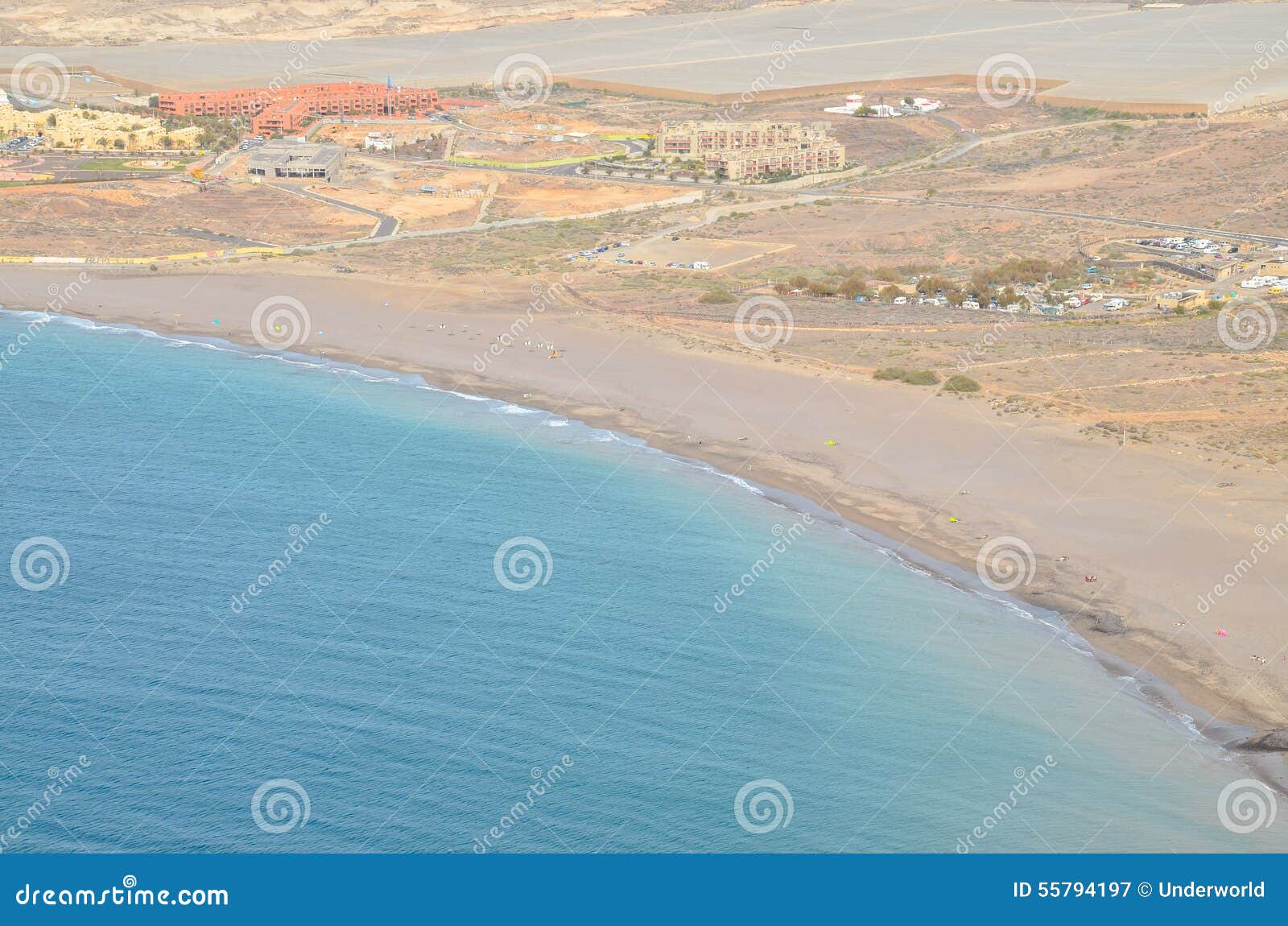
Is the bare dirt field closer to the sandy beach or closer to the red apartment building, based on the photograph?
the sandy beach

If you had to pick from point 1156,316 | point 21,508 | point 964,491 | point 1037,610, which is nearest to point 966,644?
point 1037,610

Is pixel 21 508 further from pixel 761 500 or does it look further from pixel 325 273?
pixel 325 273

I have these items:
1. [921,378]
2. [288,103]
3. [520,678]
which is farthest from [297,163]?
[520,678]

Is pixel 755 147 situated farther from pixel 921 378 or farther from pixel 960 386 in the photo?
pixel 960 386

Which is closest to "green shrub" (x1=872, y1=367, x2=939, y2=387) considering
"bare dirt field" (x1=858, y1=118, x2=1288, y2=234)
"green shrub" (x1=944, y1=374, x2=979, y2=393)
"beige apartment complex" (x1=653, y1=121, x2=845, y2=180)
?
"green shrub" (x1=944, y1=374, x2=979, y2=393)

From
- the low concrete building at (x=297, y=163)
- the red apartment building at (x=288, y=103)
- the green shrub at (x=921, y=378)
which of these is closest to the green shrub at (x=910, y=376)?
the green shrub at (x=921, y=378)

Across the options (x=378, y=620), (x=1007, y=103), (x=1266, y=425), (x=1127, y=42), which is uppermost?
(x=1127, y=42)
